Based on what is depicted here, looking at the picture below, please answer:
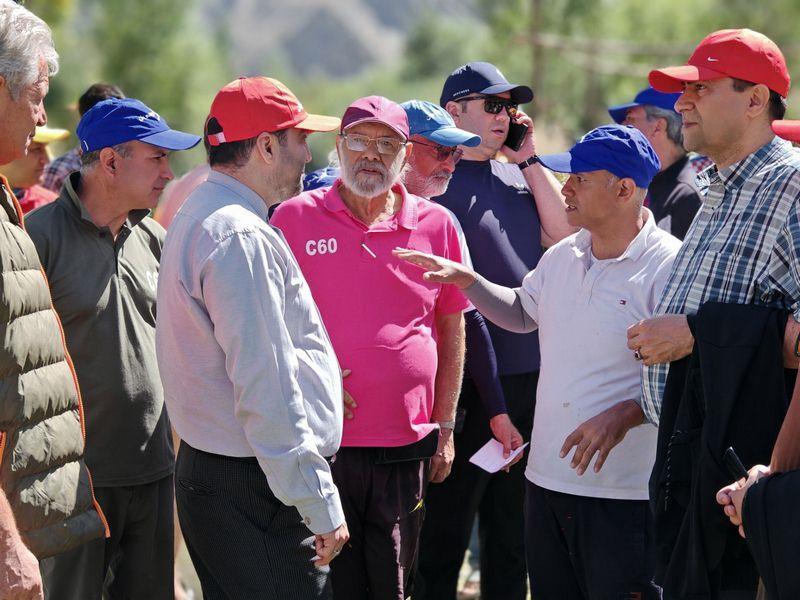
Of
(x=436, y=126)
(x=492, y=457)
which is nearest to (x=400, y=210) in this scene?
(x=436, y=126)

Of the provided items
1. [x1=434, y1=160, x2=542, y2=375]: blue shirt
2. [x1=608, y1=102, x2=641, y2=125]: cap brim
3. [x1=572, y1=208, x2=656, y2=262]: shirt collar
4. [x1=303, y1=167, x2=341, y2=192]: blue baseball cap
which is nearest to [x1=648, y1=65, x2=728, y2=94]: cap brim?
[x1=572, y1=208, x2=656, y2=262]: shirt collar

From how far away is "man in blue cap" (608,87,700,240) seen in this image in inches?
225

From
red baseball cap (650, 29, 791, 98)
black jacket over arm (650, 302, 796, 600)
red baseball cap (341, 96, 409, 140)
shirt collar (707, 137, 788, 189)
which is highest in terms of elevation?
red baseball cap (650, 29, 791, 98)

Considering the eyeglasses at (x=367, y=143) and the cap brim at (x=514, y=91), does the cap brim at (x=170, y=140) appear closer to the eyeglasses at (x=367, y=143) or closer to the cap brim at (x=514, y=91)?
the eyeglasses at (x=367, y=143)

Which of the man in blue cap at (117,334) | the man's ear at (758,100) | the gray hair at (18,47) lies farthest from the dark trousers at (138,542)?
the man's ear at (758,100)

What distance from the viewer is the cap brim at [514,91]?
4.77m

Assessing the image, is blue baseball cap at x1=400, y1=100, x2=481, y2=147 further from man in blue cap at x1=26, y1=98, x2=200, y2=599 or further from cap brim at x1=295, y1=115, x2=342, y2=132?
man in blue cap at x1=26, y1=98, x2=200, y2=599

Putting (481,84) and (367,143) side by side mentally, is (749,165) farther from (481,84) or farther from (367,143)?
(481,84)

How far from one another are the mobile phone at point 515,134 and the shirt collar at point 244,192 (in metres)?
1.90

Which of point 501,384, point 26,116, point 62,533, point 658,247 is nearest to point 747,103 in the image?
point 658,247

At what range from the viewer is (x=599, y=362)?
3.65 metres

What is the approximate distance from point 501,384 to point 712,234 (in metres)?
1.59

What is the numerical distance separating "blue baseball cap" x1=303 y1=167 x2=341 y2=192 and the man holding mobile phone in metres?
0.53

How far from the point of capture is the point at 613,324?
11.9 feet
